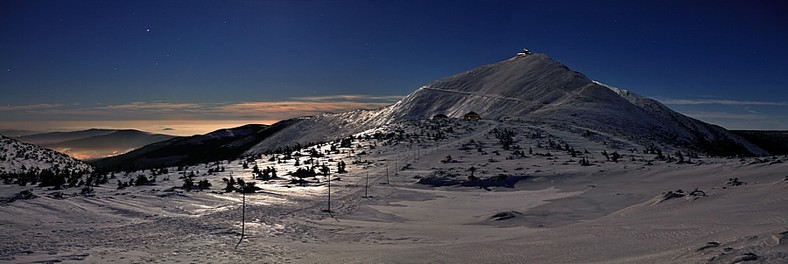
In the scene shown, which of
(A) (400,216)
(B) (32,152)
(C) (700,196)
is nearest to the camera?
(C) (700,196)

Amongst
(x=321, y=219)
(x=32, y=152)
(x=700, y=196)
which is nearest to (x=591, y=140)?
(x=700, y=196)

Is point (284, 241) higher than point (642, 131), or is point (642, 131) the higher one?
point (642, 131)

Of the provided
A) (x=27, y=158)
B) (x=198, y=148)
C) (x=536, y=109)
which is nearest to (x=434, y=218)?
(x=27, y=158)

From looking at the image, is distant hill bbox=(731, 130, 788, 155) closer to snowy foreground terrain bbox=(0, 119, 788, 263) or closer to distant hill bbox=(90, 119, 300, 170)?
snowy foreground terrain bbox=(0, 119, 788, 263)

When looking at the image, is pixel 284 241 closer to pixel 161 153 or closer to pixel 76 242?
pixel 76 242

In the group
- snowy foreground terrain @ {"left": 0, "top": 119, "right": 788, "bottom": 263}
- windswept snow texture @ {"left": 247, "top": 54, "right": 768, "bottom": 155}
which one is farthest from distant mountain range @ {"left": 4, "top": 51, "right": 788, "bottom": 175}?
snowy foreground terrain @ {"left": 0, "top": 119, "right": 788, "bottom": 263}

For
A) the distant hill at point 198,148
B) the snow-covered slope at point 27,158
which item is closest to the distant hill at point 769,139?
the distant hill at point 198,148
